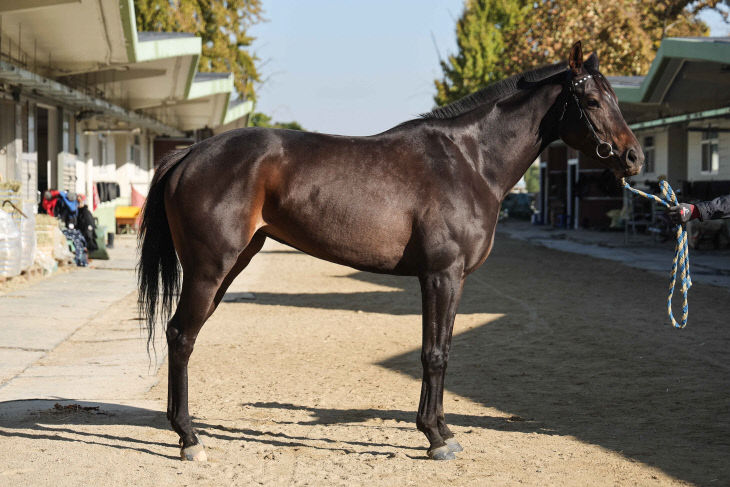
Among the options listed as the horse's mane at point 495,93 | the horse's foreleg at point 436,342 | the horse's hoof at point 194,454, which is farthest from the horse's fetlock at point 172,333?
the horse's mane at point 495,93

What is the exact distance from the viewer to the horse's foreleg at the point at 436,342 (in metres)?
4.83

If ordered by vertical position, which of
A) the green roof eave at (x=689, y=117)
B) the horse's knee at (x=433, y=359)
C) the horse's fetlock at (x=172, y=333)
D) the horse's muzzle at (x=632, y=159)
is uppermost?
the green roof eave at (x=689, y=117)

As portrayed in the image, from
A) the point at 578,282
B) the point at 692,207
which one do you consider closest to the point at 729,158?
the point at 578,282

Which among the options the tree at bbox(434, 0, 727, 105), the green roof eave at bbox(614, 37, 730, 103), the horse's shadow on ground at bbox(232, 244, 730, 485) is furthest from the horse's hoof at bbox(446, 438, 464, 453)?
the tree at bbox(434, 0, 727, 105)

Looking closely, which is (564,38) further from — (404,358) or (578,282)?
(404,358)

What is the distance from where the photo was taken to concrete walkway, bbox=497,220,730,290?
53.5 ft

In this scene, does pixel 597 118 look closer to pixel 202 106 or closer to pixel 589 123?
pixel 589 123

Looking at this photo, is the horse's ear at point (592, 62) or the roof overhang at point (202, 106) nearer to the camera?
the horse's ear at point (592, 62)

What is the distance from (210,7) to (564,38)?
13.5 m

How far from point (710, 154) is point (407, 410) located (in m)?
21.5

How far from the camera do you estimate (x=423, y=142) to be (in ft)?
16.6

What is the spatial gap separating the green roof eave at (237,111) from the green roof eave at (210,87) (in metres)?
4.75

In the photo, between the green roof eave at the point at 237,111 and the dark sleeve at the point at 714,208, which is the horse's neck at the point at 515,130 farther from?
the green roof eave at the point at 237,111

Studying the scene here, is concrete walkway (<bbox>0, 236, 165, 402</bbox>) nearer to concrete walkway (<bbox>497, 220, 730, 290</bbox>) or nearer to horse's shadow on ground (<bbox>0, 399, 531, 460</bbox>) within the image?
horse's shadow on ground (<bbox>0, 399, 531, 460</bbox>)
